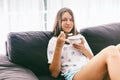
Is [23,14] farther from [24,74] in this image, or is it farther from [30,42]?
[24,74]

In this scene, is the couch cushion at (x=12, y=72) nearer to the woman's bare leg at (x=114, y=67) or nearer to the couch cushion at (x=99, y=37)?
the woman's bare leg at (x=114, y=67)

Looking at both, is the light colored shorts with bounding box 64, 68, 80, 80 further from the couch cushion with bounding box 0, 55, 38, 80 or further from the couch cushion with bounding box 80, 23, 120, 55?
the couch cushion with bounding box 80, 23, 120, 55

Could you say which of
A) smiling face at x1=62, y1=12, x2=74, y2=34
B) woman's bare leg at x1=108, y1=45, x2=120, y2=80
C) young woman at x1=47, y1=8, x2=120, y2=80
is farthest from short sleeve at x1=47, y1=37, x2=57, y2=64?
woman's bare leg at x1=108, y1=45, x2=120, y2=80

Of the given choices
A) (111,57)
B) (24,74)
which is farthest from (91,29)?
(24,74)

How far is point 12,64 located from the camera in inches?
80.6

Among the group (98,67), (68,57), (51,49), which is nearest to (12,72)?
(51,49)

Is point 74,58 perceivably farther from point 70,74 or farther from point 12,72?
point 12,72

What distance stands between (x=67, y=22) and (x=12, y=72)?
0.67m

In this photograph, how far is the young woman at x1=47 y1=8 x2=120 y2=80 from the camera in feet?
5.89

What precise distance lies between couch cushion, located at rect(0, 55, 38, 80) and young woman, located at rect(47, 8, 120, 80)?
253 millimetres

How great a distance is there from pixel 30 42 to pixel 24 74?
39 cm

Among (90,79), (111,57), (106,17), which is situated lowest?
(90,79)

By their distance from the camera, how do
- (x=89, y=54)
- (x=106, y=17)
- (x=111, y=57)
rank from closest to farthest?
(x=111, y=57) → (x=89, y=54) → (x=106, y=17)

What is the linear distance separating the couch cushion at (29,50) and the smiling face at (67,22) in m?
0.21
